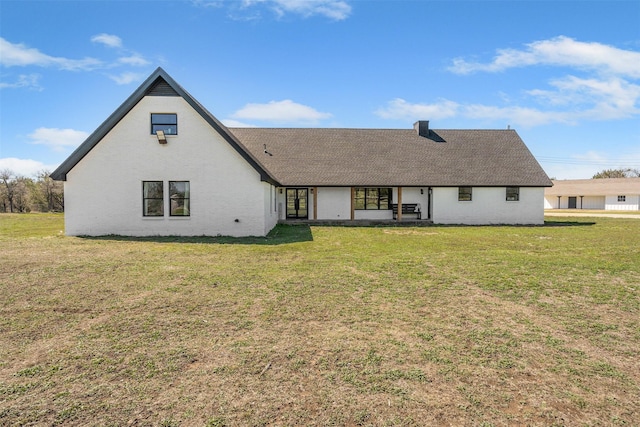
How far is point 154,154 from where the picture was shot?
15.3 metres

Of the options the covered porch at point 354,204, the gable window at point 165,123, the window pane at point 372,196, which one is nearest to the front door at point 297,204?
the covered porch at point 354,204

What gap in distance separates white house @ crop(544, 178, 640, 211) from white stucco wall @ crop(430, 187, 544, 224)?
3772cm

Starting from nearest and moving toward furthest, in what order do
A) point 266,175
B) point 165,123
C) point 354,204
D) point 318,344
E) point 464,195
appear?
point 318,344 < point 165,123 < point 266,175 < point 464,195 < point 354,204

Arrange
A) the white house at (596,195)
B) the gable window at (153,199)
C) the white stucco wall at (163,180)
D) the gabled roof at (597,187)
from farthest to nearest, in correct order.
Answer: the gabled roof at (597,187) < the white house at (596,195) < the gable window at (153,199) < the white stucco wall at (163,180)

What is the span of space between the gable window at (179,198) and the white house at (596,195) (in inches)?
2224

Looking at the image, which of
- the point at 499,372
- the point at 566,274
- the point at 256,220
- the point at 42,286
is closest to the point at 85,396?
the point at 499,372

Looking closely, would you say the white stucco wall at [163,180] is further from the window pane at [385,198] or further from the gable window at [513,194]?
the gable window at [513,194]

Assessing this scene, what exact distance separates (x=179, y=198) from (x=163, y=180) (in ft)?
3.21

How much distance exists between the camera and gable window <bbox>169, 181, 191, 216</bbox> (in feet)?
51.2

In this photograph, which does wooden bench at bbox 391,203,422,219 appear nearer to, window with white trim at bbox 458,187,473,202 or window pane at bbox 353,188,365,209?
window pane at bbox 353,188,365,209

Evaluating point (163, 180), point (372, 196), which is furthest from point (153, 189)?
point (372, 196)

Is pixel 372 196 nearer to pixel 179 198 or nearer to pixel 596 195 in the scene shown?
pixel 179 198

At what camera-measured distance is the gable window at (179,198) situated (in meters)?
15.6

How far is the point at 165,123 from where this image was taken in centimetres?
1527
